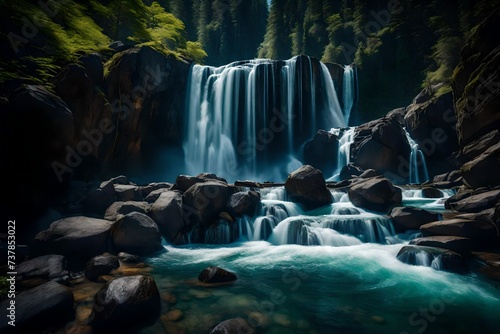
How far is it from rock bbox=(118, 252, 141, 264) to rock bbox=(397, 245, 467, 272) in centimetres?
827

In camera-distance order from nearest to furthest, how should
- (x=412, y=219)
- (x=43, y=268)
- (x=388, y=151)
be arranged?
(x=43, y=268) < (x=412, y=219) < (x=388, y=151)

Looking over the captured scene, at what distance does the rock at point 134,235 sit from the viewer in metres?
8.52

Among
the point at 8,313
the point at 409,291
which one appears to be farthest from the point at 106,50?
the point at 409,291

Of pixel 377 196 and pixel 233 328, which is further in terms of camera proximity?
pixel 377 196

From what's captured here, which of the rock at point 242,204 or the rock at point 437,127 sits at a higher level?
the rock at point 437,127

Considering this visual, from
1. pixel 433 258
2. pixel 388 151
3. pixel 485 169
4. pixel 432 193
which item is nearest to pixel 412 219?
pixel 433 258

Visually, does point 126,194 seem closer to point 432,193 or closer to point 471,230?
point 471,230

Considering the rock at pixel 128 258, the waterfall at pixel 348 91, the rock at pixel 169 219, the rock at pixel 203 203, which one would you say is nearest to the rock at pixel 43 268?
the rock at pixel 128 258

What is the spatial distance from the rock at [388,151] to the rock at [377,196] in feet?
29.7

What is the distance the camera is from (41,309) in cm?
437

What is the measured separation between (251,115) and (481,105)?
62.2 feet

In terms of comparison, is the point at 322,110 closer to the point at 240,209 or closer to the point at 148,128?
the point at 148,128

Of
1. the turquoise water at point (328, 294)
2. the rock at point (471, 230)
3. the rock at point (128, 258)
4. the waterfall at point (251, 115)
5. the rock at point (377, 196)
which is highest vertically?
the waterfall at point (251, 115)

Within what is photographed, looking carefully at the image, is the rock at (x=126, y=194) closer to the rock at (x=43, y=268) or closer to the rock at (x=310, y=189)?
the rock at (x=43, y=268)
